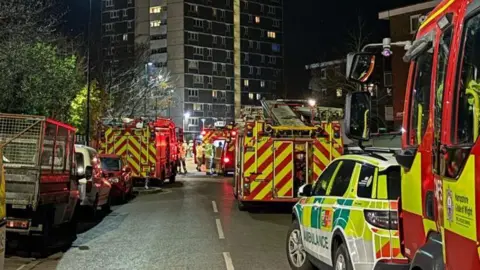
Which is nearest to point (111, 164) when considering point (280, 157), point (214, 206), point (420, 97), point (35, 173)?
point (214, 206)

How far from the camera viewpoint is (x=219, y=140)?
3600cm

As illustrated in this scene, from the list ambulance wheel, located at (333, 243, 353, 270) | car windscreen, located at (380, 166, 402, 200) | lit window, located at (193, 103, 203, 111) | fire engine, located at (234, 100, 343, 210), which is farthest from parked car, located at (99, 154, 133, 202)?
lit window, located at (193, 103, 203, 111)

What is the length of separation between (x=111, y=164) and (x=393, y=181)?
14.3 meters

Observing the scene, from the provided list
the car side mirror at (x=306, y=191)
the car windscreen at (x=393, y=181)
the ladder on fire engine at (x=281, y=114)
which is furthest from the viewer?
the ladder on fire engine at (x=281, y=114)

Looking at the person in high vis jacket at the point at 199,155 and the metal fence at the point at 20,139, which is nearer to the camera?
the metal fence at the point at 20,139

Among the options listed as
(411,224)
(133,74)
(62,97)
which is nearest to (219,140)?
(133,74)

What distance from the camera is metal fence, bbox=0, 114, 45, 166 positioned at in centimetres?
972

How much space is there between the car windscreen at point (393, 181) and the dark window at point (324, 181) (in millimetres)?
1431

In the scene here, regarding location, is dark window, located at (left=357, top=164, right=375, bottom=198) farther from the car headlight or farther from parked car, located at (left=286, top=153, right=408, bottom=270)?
the car headlight

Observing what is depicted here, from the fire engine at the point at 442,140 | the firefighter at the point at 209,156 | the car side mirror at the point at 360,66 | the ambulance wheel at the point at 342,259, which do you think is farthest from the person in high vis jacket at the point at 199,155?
the fire engine at the point at 442,140

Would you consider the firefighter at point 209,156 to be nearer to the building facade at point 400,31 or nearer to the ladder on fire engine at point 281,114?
the building facade at point 400,31

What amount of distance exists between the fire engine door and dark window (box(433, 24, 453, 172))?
1205 cm

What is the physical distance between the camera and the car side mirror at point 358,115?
4938 mm

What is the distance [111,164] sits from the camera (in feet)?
62.4
